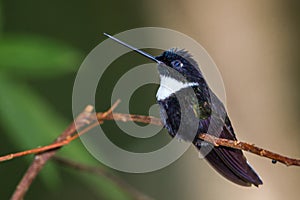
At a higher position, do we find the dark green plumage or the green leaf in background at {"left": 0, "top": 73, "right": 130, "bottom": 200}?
the dark green plumage

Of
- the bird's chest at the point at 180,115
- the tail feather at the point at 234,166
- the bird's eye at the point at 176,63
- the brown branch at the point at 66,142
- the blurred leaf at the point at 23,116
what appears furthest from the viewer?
the bird's eye at the point at 176,63

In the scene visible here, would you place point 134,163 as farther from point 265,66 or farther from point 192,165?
point 192,165

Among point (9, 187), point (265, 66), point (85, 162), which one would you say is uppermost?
point (265, 66)

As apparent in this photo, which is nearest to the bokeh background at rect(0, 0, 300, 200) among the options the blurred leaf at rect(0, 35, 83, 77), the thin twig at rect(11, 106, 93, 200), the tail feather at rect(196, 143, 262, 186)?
the blurred leaf at rect(0, 35, 83, 77)

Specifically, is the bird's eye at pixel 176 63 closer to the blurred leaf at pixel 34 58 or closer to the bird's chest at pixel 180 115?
the bird's chest at pixel 180 115

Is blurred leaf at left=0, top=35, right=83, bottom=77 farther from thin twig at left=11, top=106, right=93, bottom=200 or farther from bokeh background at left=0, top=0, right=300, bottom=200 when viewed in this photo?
thin twig at left=11, top=106, right=93, bottom=200

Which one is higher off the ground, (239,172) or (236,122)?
(236,122)

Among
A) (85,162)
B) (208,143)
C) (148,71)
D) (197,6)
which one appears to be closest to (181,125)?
(208,143)

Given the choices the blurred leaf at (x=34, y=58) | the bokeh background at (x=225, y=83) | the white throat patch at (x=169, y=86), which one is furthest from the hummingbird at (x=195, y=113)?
the bokeh background at (x=225, y=83)

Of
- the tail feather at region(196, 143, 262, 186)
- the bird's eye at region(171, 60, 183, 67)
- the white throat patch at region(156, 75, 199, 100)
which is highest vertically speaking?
the bird's eye at region(171, 60, 183, 67)
